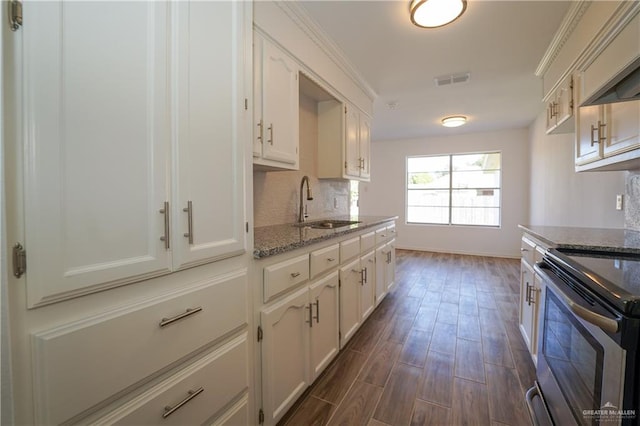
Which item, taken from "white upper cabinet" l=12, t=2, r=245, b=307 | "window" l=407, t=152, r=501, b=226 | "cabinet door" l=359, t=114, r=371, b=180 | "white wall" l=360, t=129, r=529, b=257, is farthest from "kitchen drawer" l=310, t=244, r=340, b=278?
"window" l=407, t=152, r=501, b=226

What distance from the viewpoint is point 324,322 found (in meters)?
1.83

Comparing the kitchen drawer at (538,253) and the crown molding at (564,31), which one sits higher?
the crown molding at (564,31)

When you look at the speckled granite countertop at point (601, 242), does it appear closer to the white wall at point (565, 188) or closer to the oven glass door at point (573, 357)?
the oven glass door at point (573, 357)

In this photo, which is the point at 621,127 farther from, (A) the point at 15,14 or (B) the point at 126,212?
(A) the point at 15,14

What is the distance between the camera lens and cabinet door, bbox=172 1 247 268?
38.5 inches

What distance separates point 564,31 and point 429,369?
2783mm

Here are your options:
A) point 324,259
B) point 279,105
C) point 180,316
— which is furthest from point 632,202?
point 180,316

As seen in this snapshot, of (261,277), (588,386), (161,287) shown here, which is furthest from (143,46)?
(588,386)

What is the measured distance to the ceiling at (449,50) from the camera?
1.96 m

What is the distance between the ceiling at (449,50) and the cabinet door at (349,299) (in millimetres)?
1879

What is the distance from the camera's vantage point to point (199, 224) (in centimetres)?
104

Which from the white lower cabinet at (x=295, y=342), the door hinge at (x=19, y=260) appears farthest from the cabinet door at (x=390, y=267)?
the door hinge at (x=19, y=260)

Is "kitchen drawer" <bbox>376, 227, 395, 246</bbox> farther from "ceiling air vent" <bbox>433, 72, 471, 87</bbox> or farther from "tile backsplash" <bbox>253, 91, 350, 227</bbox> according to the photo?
"ceiling air vent" <bbox>433, 72, 471, 87</bbox>

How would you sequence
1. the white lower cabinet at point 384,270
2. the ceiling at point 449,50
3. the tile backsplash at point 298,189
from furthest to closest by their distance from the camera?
the white lower cabinet at point 384,270
the tile backsplash at point 298,189
the ceiling at point 449,50
